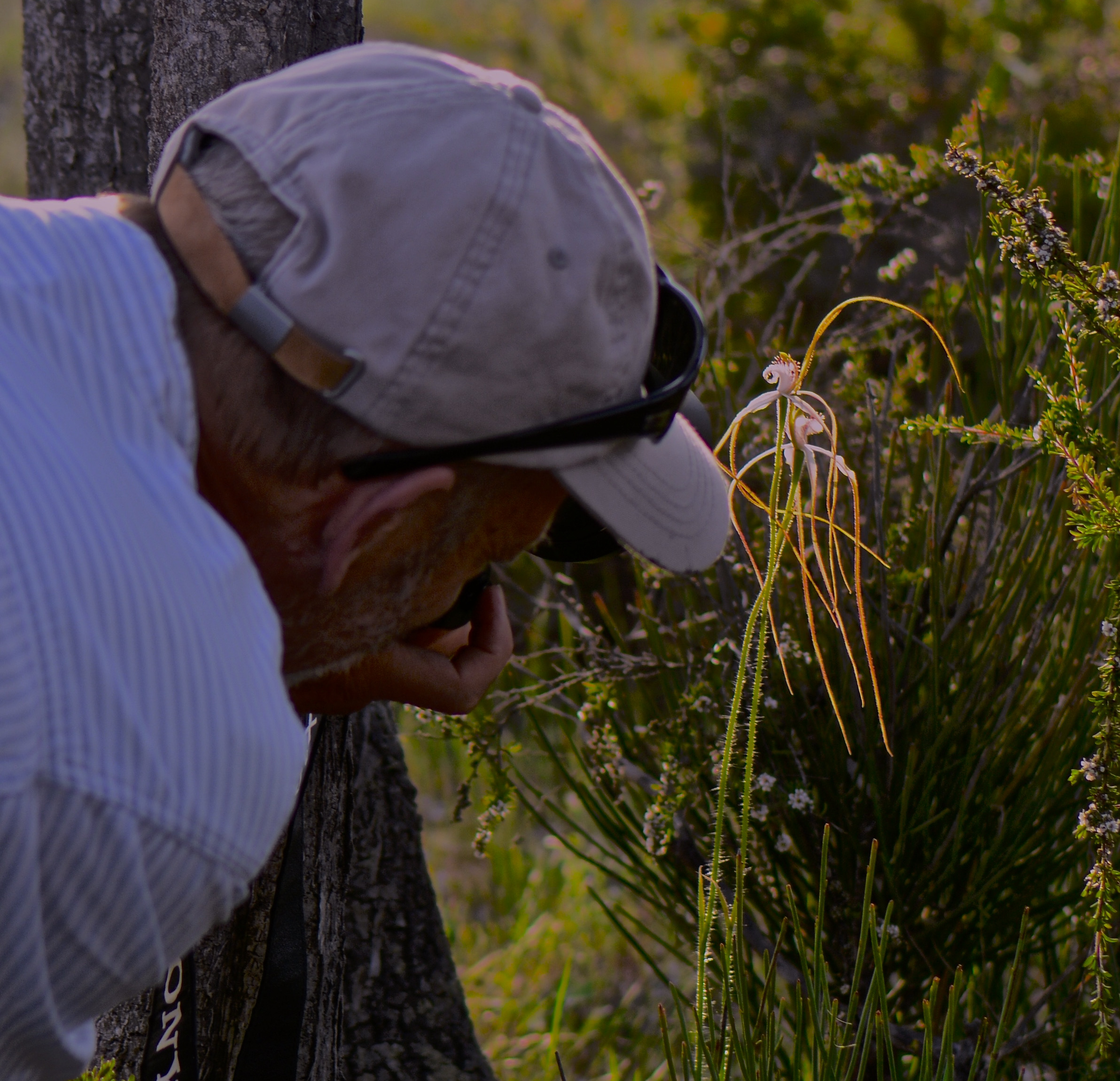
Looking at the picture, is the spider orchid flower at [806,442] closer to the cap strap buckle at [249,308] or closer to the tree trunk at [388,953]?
the cap strap buckle at [249,308]

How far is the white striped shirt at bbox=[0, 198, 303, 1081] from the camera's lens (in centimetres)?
68

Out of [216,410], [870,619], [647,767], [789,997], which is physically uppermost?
[216,410]

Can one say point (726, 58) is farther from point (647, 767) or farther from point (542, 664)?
point (647, 767)

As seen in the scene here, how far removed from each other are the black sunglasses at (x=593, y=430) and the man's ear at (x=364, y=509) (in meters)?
0.01

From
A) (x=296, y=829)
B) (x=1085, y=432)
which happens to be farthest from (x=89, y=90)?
(x=1085, y=432)

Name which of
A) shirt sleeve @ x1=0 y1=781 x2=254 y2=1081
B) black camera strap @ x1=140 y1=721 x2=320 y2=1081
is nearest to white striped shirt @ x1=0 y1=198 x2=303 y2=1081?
shirt sleeve @ x1=0 y1=781 x2=254 y2=1081

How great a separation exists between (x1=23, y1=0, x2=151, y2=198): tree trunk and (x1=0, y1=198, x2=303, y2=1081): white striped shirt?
130 centimetres

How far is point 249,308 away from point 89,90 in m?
1.40

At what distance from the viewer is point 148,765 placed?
708 mm

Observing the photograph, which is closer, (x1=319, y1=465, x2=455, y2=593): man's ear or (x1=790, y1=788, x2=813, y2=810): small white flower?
(x1=319, y1=465, x2=455, y2=593): man's ear

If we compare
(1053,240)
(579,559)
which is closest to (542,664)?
(579,559)

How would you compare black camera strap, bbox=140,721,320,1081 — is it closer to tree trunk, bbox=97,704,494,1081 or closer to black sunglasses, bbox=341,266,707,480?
tree trunk, bbox=97,704,494,1081

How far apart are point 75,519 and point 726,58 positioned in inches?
172

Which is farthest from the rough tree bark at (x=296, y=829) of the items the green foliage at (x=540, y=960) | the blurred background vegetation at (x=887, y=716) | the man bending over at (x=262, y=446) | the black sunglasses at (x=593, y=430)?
the black sunglasses at (x=593, y=430)
